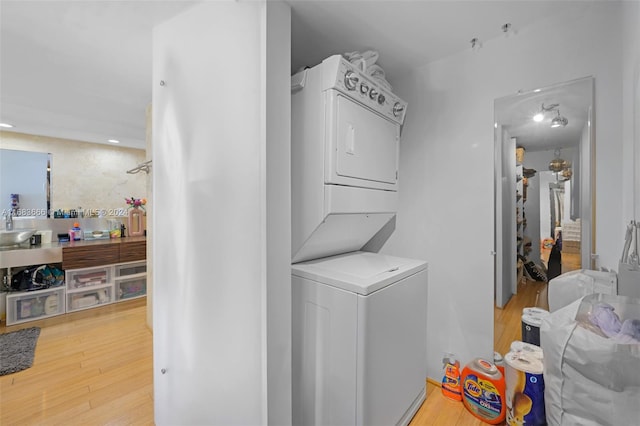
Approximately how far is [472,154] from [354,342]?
1.48 metres

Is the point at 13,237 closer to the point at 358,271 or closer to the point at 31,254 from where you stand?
the point at 31,254

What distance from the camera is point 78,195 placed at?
381cm

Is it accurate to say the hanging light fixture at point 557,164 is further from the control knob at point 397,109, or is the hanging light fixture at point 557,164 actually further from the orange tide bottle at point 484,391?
the orange tide bottle at point 484,391

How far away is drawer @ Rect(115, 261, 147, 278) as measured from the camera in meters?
3.68

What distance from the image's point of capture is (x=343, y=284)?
1.32 m

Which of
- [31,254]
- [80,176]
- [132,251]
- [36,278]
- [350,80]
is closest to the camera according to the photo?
[350,80]

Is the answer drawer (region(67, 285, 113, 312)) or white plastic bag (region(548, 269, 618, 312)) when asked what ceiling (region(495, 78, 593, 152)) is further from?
drawer (region(67, 285, 113, 312))

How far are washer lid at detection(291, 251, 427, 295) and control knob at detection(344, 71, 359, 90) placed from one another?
3.30 ft

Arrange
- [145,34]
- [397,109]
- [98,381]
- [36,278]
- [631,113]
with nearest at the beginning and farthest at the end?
[631,113] → [145,34] → [397,109] → [98,381] → [36,278]

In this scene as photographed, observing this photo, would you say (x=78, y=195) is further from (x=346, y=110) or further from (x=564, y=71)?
(x=564, y=71)

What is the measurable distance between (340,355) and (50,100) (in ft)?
11.5

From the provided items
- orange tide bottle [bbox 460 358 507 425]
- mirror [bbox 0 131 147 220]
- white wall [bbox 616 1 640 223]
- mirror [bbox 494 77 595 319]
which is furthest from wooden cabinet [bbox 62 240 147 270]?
white wall [bbox 616 1 640 223]

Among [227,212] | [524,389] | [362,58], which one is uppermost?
[362,58]

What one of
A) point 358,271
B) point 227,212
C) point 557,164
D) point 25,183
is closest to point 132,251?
point 25,183
